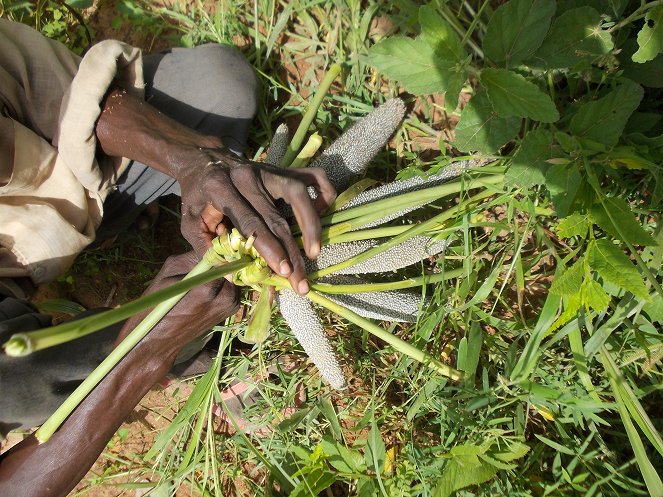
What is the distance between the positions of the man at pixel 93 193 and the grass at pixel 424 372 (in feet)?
0.90

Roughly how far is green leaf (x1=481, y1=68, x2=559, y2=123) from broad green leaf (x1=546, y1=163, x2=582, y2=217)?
13 cm

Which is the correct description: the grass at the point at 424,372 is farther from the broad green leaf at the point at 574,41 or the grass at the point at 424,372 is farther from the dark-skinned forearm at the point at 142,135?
the dark-skinned forearm at the point at 142,135

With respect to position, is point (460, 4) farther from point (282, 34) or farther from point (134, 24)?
point (134, 24)

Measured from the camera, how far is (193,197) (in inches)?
52.9

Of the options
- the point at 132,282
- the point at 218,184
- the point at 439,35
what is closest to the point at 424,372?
the point at 218,184

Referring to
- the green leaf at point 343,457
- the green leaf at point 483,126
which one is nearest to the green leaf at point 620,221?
the green leaf at point 483,126

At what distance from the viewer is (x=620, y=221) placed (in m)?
1.18

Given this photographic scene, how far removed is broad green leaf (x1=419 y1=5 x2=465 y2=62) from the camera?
3.92 feet

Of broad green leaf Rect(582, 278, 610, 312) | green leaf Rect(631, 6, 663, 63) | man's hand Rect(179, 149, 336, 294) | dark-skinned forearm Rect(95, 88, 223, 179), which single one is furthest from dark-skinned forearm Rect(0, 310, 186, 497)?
green leaf Rect(631, 6, 663, 63)

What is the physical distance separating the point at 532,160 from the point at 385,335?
0.54 metres

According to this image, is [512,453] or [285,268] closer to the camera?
[285,268]

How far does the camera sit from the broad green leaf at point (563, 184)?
1185mm

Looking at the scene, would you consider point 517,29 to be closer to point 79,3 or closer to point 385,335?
point 385,335

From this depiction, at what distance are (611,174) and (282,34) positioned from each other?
117 cm
